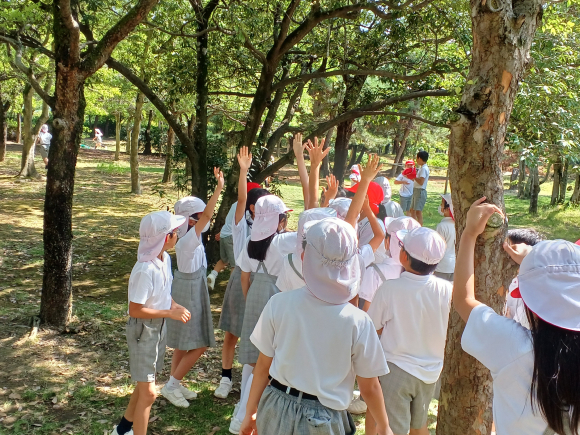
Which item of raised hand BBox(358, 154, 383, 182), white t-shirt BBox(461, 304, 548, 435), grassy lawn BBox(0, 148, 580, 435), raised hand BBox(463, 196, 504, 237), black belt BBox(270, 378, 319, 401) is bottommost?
grassy lawn BBox(0, 148, 580, 435)

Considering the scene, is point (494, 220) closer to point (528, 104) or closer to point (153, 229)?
point (153, 229)

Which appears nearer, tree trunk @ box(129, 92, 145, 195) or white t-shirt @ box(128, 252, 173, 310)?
white t-shirt @ box(128, 252, 173, 310)

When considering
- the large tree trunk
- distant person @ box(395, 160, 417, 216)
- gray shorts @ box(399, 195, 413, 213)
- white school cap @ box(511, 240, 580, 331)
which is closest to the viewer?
white school cap @ box(511, 240, 580, 331)

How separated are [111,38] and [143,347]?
3248mm

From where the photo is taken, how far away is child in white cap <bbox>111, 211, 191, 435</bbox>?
3.22m

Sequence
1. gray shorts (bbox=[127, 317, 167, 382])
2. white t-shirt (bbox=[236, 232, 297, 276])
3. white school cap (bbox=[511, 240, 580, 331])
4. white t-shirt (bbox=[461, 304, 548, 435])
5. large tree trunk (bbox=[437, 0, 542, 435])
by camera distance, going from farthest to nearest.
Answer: white t-shirt (bbox=[236, 232, 297, 276]) → gray shorts (bbox=[127, 317, 167, 382]) → large tree trunk (bbox=[437, 0, 542, 435]) → white t-shirt (bbox=[461, 304, 548, 435]) → white school cap (bbox=[511, 240, 580, 331])

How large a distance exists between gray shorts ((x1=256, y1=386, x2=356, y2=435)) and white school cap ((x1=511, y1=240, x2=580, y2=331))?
1.01 meters

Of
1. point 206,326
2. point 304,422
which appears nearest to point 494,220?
point 304,422

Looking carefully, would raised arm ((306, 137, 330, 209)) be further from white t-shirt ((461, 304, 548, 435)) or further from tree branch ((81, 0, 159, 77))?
tree branch ((81, 0, 159, 77))

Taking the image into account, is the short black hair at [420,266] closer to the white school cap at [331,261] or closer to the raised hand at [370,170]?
the raised hand at [370,170]

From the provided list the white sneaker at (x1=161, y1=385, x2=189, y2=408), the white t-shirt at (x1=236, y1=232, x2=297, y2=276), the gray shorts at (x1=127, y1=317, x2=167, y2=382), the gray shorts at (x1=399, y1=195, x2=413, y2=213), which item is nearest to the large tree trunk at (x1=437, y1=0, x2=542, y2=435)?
the white t-shirt at (x1=236, y1=232, x2=297, y2=276)

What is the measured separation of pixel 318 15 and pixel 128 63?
17.2 feet

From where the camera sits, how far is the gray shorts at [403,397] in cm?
303

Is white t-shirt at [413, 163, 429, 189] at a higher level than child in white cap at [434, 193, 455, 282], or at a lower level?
higher
